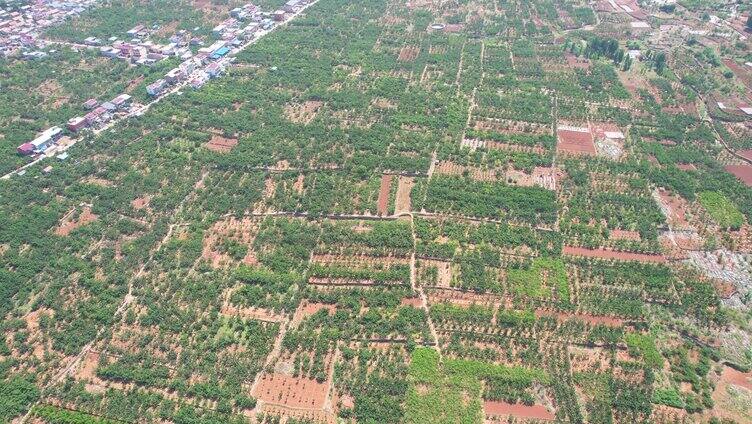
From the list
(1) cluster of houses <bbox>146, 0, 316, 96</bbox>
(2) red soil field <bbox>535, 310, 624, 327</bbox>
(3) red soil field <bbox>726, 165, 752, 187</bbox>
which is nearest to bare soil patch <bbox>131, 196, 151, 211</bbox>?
(1) cluster of houses <bbox>146, 0, 316, 96</bbox>

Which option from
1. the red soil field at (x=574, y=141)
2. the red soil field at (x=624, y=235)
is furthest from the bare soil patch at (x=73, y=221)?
the red soil field at (x=574, y=141)

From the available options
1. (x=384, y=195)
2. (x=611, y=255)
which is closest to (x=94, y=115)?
(x=384, y=195)

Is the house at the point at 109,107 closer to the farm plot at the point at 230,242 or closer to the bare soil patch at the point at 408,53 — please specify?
the farm plot at the point at 230,242

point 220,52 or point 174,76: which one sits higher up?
point 220,52

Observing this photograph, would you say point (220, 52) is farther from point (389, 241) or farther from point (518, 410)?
point (518, 410)

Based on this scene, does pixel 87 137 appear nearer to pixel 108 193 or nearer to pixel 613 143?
pixel 108 193

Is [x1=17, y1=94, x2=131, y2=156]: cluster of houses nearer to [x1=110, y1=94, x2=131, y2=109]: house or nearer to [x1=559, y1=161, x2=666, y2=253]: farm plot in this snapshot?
[x1=110, y1=94, x2=131, y2=109]: house
